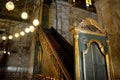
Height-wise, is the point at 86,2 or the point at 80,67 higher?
the point at 86,2

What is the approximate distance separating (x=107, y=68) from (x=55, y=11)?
798 cm

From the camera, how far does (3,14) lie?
572 inches

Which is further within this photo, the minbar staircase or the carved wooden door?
the minbar staircase

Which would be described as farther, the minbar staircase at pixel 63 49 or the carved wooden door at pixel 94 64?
the minbar staircase at pixel 63 49

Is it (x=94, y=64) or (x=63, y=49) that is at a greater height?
(x=63, y=49)

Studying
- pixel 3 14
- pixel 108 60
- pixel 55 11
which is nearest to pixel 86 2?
pixel 55 11

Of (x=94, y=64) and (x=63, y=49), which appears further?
(x=63, y=49)

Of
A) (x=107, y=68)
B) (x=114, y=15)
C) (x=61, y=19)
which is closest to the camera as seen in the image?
(x=114, y=15)

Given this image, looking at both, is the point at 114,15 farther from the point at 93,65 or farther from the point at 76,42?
the point at 93,65

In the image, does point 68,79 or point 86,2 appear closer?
point 68,79

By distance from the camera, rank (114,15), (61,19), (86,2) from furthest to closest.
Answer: (86,2), (61,19), (114,15)

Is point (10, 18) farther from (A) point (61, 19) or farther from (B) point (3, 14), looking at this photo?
(A) point (61, 19)

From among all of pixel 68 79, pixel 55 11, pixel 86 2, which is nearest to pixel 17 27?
pixel 55 11

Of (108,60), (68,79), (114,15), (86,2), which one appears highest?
(86,2)
